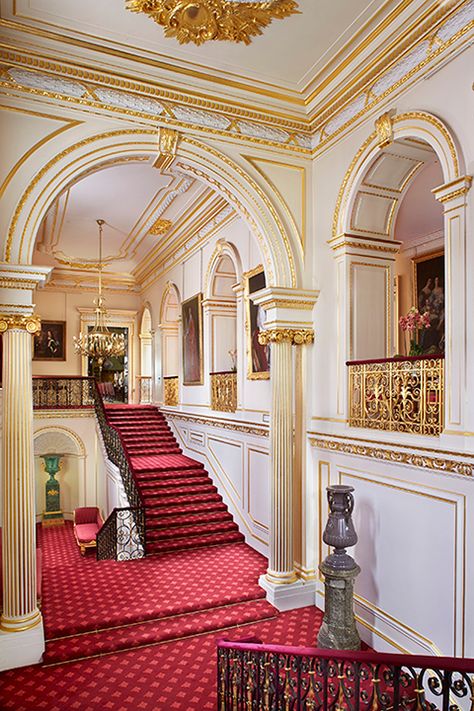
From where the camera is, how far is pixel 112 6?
4.62 m

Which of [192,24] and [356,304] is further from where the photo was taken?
[356,304]

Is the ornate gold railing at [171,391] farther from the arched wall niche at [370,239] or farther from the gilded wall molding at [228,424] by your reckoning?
the arched wall niche at [370,239]

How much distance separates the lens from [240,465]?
28.3 ft

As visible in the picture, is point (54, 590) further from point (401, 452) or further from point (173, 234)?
point (173, 234)

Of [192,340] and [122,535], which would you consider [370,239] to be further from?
[192,340]

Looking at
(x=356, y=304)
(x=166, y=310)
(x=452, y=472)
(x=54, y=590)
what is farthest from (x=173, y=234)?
(x=452, y=472)

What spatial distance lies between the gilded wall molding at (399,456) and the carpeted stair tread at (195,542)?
10.2 ft

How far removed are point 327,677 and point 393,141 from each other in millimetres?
4660

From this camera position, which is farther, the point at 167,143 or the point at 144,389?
the point at 144,389

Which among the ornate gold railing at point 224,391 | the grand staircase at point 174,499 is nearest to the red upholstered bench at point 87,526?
the grand staircase at point 174,499

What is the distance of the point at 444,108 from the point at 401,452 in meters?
3.07

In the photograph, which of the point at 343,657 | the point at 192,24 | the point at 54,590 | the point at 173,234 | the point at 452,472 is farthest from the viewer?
the point at 173,234

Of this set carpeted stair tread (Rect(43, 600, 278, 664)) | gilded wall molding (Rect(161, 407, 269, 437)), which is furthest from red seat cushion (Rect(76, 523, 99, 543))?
carpeted stair tread (Rect(43, 600, 278, 664))

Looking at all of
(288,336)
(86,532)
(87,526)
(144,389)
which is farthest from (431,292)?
(144,389)
